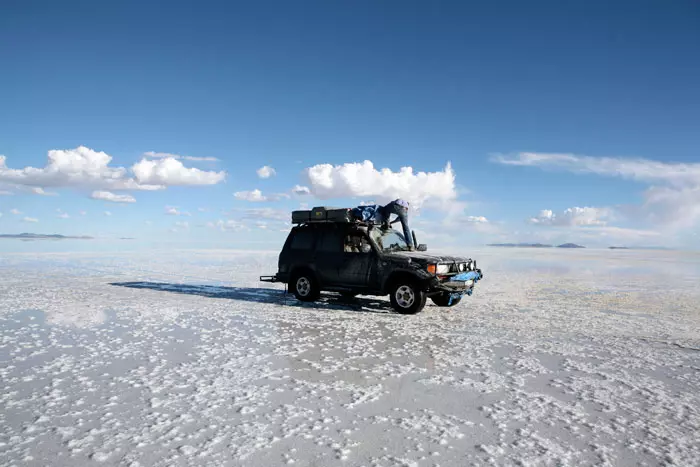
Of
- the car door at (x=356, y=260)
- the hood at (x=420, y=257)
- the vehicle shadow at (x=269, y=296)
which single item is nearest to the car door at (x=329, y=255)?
the car door at (x=356, y=260)

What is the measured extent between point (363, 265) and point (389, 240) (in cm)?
104

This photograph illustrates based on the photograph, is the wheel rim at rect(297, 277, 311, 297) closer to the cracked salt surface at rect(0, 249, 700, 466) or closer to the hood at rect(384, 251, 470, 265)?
the cracked salt surface at rect(0, 249, 700, 466)

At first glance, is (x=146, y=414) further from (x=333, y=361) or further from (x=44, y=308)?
(x=44, y=308)

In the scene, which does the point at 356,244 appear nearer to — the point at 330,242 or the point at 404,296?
the point at 330,242

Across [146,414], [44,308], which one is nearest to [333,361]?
[146,414]

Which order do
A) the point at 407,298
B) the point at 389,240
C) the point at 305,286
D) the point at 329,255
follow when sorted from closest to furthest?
the point at 407,298 < the point at 389,240 < the point at 329,255 < the point at 305,286

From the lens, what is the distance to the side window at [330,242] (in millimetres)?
12367

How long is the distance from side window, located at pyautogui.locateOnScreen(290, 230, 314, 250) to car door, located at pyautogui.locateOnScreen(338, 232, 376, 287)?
1106mm

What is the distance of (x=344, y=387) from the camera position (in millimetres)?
5605

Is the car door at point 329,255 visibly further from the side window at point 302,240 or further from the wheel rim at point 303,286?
the wheel rim at point 303,286

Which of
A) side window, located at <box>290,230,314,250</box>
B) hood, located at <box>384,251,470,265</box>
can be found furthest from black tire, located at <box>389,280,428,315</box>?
side window, located at <box>290,230,314,250</box>

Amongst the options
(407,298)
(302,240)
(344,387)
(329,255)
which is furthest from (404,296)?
(344,387)

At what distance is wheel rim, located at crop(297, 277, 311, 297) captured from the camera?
42.2ft

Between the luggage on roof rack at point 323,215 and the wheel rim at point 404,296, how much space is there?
7.21 feet
